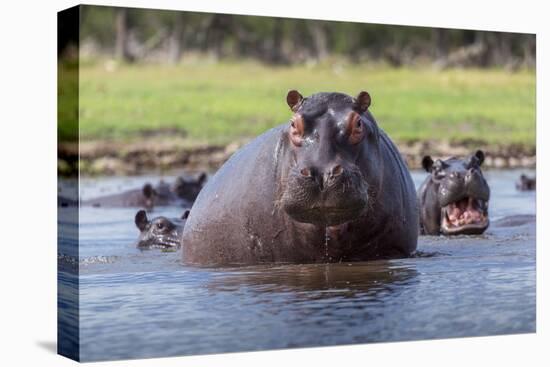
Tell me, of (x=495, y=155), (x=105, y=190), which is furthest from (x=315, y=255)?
(x=105, y=190)

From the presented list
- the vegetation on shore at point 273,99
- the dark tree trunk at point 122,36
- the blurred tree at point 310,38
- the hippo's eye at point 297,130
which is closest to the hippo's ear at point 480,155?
the vegetation on shore at point 273,99

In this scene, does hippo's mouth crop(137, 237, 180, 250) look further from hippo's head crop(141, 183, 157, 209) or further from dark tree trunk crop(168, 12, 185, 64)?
hippo's head crop(141, 183, 157, 209)

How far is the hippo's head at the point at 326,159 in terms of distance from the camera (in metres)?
9.27

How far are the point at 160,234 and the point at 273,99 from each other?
9.94 feet

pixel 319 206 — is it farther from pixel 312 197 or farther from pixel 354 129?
pixel 354 129

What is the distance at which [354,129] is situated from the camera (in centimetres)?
966

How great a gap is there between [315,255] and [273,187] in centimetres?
66

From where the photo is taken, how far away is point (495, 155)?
13727mm

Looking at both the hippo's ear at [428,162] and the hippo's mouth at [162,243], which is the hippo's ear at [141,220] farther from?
the hippo's ear at [428,162]

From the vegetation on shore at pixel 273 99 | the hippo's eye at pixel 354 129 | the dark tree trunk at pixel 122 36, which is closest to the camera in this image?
the hippo's eye at pixel 354 129

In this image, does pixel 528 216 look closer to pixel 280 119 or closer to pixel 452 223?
pixel 452 223

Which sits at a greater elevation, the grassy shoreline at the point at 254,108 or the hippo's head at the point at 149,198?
the grassy shoreline at the point at 254,108

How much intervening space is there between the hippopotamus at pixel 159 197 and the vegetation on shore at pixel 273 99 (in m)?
0.66

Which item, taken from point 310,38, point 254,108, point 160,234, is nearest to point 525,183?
point 310,38
